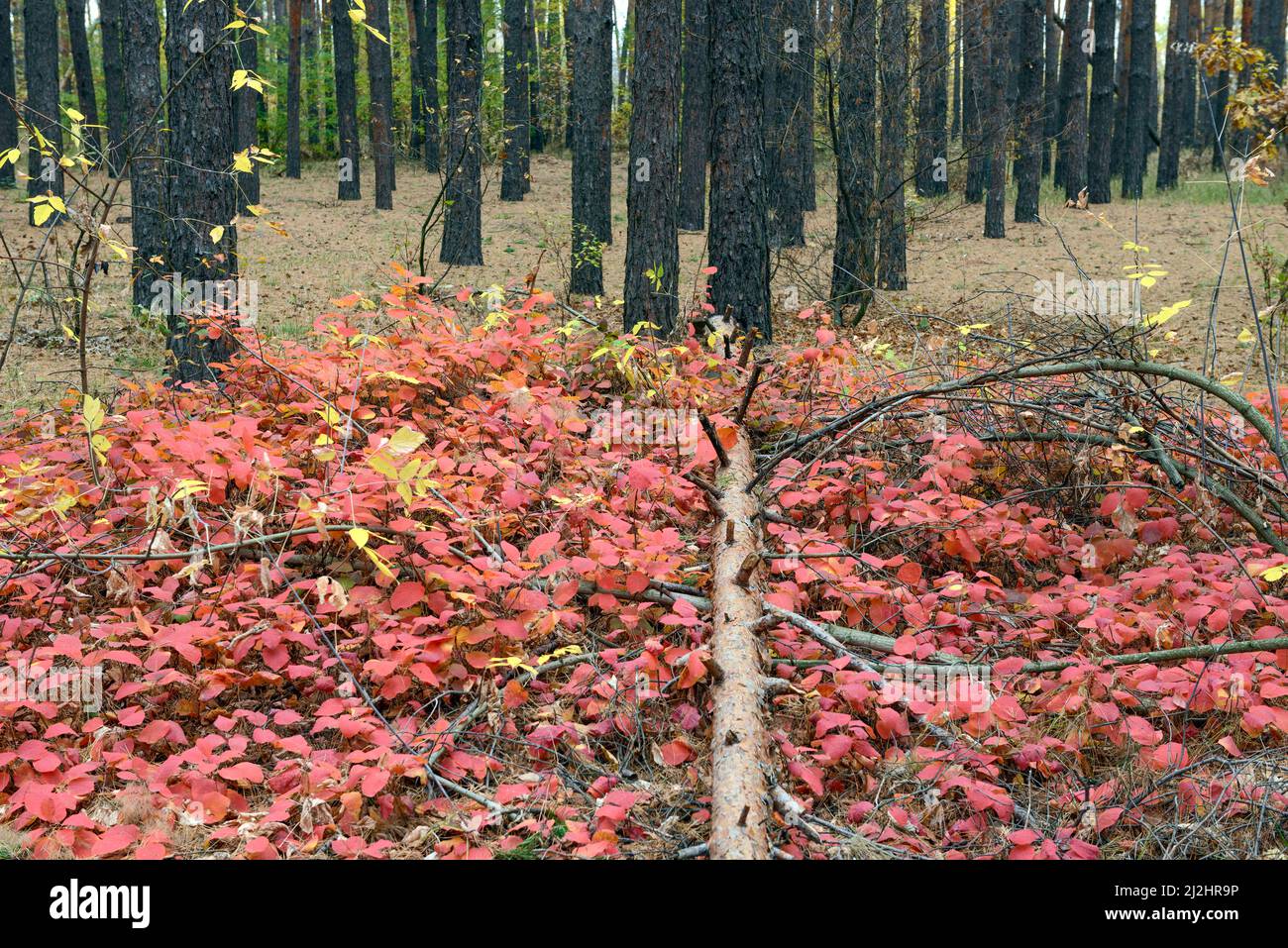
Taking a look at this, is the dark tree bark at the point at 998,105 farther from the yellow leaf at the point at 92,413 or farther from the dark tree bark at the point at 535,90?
the yellow leaf at the point at 92,413

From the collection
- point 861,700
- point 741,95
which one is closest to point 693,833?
point 861,700

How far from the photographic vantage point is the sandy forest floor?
959cm

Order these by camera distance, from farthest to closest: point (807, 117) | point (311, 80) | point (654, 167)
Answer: point (311, 80) < point (807, 117) < point (654, 167)

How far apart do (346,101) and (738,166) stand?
17048mm

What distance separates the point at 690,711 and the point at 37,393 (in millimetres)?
7116

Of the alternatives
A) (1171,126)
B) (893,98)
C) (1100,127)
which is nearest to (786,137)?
(893,98)

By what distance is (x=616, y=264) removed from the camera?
55.7 feet

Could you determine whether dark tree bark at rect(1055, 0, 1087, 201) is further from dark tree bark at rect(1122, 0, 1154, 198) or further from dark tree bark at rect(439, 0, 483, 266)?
dark tree bark at rect(439, 0, 483, 266)

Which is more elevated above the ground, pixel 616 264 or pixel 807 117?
pixel 807 117

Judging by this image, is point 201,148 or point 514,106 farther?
point 514,106

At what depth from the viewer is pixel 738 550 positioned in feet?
13.6

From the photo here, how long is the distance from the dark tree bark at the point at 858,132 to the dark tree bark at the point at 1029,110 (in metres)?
8.74

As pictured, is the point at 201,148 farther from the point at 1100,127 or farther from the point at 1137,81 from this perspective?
the point at 1137,81

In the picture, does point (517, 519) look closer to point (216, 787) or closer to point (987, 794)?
point (216, 787)
